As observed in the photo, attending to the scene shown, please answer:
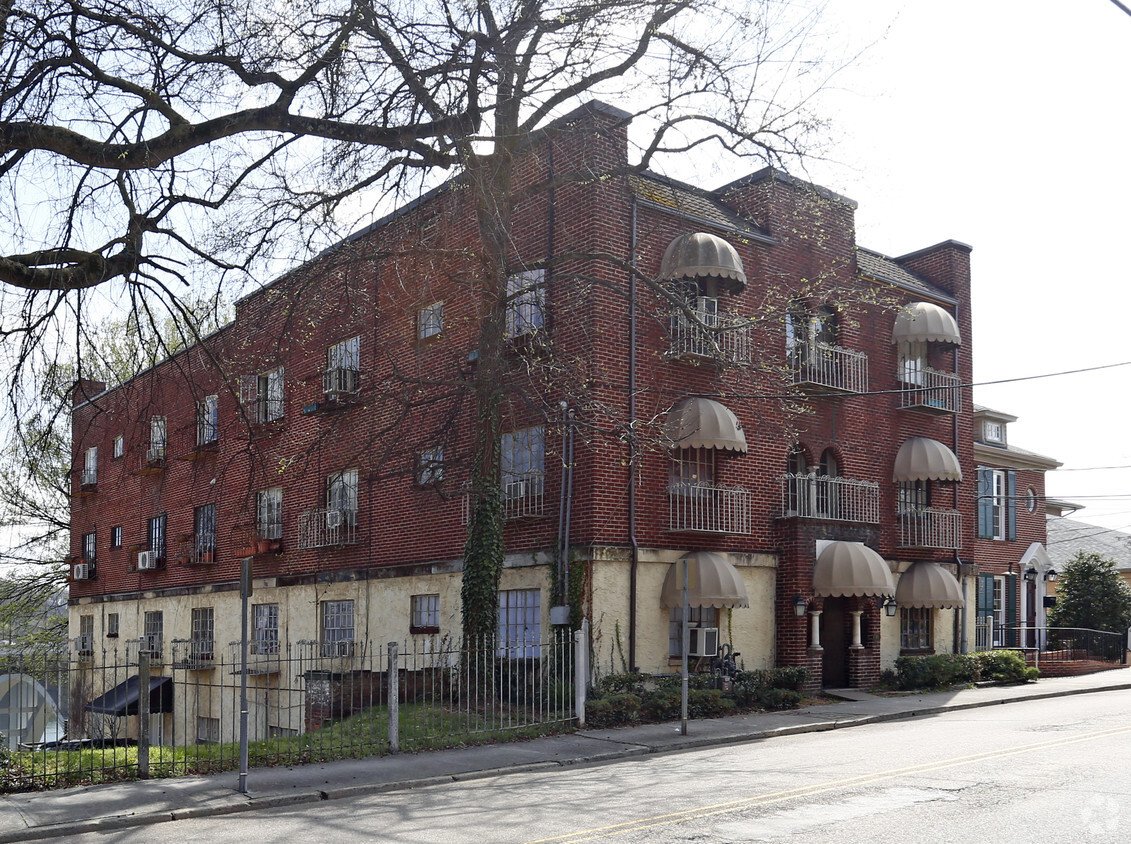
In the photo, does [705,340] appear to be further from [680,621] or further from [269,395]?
[269,395]

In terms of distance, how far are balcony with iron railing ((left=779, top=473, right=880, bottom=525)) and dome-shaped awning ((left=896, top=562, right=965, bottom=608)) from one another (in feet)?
5.32

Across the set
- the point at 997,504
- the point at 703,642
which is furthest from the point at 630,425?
the point at 997,504

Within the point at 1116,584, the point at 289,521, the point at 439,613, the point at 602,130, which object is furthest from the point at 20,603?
the point at 1116,584

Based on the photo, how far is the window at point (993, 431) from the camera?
3406 cm

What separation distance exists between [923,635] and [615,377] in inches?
437

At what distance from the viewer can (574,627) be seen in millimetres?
19438

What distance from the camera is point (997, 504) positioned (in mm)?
33000

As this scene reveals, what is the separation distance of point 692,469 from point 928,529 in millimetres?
7442

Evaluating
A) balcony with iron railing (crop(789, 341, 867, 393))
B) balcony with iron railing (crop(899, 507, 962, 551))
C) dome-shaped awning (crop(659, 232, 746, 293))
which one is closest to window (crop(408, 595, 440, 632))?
dome-shaped awning (crop(659, 232, 746, 293))

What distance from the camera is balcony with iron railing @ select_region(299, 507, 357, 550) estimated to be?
2606 centimetres

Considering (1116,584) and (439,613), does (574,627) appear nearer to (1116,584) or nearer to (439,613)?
(439,613)

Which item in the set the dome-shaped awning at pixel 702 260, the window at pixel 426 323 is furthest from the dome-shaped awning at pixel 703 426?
the window at pixel 426 323

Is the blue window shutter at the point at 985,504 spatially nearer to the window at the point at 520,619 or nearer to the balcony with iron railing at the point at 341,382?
the window at the point at 520,619

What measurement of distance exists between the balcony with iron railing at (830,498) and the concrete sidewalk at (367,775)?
4384 mm
